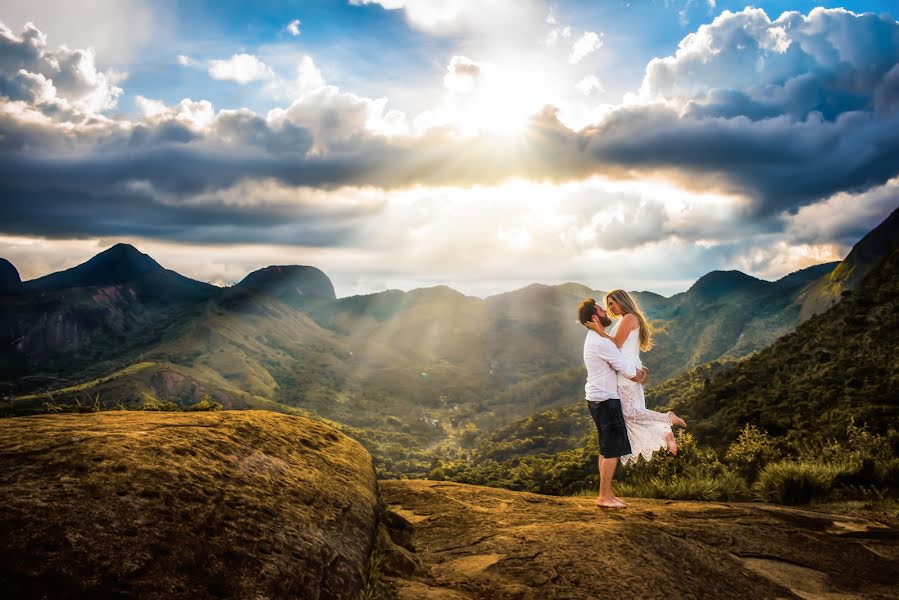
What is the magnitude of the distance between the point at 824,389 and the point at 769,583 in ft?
105

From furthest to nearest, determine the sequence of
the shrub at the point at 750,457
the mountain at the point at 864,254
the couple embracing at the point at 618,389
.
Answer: the mountain at the point at 864,254
the shrub at the point at 750,457
the couple embracing at the point at 618,389

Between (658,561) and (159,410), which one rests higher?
(159,410)

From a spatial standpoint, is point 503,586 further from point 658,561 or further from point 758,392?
point 758,392

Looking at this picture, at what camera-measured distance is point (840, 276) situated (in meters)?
161

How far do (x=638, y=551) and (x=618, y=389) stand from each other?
3.09 metres

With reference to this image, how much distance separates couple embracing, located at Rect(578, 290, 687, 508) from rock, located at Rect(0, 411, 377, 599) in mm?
4072

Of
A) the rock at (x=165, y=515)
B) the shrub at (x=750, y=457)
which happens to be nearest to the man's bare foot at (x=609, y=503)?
the rock at (x=165, y=515)

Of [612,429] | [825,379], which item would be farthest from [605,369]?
[825,379]

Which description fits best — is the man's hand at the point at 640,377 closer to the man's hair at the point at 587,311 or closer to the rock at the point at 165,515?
the man's hair at the point at 587,311

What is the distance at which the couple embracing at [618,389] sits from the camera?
329 inches

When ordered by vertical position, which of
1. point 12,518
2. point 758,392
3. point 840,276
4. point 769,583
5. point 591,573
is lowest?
point 758,392

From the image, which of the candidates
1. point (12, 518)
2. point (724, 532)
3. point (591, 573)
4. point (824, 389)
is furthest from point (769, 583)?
point (824, 389)

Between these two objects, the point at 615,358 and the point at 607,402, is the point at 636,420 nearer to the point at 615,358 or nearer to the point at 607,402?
the point at 607,402

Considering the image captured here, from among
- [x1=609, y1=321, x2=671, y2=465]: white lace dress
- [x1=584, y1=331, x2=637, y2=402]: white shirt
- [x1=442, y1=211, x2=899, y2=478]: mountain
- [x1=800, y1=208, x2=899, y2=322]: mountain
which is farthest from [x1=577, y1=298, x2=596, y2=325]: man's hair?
[x1=800, y1=208, x2=899, y2=322]: mountain
